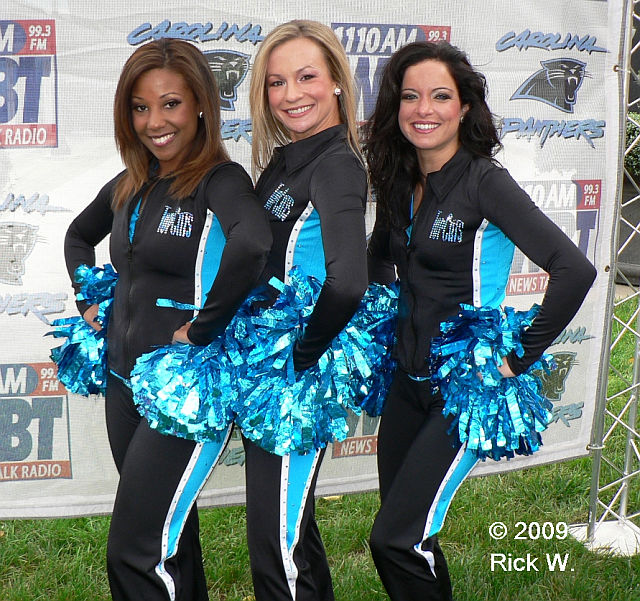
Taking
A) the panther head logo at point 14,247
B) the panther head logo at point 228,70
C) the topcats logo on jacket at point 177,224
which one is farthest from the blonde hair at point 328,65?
the panther head logo at point 14,247

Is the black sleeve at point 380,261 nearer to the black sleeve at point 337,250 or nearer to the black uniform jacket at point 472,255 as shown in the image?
the black uniform jacket at point 472,255

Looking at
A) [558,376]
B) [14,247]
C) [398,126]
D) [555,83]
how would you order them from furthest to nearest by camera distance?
[558,376], [555,83], [14,247], [398,126]

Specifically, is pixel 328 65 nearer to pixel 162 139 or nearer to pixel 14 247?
pixel 162 139

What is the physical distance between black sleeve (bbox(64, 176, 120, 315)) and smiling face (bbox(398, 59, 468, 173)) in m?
0.99

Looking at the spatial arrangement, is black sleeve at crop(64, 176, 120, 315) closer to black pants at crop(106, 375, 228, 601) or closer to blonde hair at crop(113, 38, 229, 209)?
blonde hair at crop(113, 38, 229, 209)

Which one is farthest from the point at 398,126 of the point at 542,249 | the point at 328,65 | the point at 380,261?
the point at 542,249

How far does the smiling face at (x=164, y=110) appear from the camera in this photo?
92.4 inches

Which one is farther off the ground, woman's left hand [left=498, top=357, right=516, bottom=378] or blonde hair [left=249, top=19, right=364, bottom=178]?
blonde hair [left=249, top=19, right=364, bottom=178]

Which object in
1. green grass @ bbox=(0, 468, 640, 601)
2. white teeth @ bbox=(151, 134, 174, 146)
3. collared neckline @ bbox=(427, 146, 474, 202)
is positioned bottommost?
green grass @ bbox=(0, 468, 640, 601)

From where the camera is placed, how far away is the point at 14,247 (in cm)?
328

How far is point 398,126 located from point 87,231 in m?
1.10

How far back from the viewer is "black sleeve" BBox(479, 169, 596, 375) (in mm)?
2271

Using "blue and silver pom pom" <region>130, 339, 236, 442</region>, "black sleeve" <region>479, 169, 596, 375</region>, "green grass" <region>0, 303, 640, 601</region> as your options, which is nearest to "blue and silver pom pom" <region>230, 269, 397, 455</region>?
"blue and silver pom pom" <region>130, 339, 236, 442</region>

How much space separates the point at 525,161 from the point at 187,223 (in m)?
1.87
